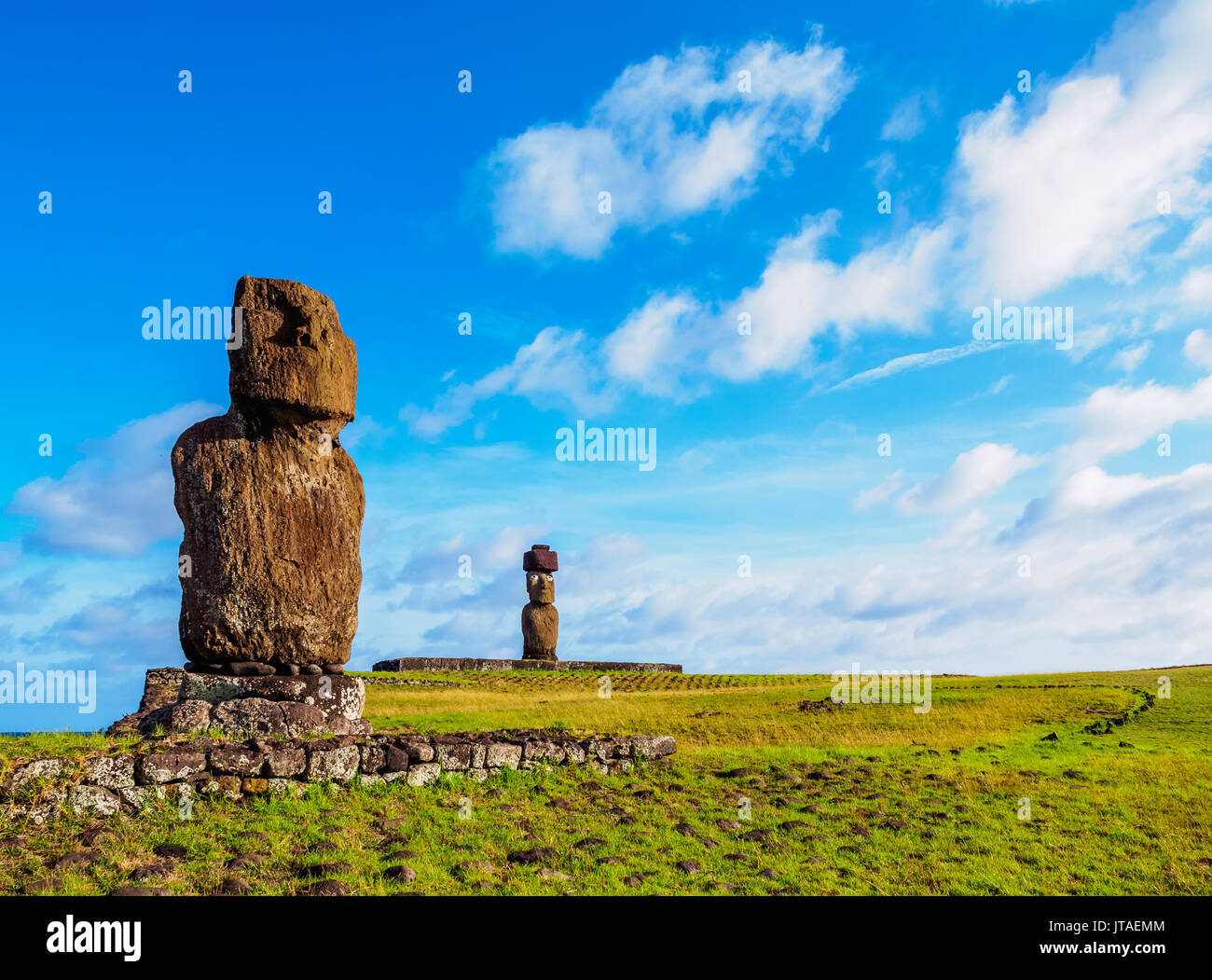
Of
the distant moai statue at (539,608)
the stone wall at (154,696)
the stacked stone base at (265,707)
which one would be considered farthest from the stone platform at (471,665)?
the stacked stone base at (265,707)

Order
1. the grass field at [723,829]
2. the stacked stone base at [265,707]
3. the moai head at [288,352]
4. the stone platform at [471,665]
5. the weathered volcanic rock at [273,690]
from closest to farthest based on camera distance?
the grass field at [723,829] → the stacked stone base at [265,707] → the weathered volcanic rock at [273,690] → the moai head at [288,352] → the stone platform at [471,665]

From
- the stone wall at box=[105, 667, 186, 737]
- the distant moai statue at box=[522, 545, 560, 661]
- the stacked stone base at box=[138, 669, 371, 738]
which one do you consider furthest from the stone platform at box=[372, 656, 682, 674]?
the stacked stone base at box=[138, 669, 371, 738]

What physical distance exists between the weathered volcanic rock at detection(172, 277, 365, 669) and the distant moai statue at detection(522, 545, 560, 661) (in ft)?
87.9

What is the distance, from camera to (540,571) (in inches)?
1561

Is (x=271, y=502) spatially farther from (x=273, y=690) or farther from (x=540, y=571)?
(x=540, y=571)

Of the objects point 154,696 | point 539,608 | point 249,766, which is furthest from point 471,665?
point 249,766

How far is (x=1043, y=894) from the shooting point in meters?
8.02

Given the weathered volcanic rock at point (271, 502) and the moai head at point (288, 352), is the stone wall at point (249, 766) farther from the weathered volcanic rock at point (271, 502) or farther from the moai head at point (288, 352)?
the moai head at point (288, 352)

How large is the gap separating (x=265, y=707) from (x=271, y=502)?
2.85 m

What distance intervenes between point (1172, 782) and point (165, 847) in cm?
1427

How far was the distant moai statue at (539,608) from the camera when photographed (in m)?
39.4

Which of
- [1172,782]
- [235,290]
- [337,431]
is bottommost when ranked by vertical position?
[1172,782]
